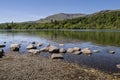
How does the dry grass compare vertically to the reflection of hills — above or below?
above

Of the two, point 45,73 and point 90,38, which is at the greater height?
point 45,73

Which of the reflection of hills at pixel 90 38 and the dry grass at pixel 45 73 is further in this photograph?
the reflection of hills at pixel 90 38

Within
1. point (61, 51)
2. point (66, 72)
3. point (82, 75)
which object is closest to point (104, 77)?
point (82, 75)

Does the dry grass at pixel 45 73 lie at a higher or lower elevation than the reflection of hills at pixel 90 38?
higher

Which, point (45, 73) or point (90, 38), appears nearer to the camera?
point (45, 73)

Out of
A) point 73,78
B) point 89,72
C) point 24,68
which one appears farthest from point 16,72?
point 89,72

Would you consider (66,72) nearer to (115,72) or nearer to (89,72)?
(89,72)

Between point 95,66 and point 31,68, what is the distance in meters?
9.79

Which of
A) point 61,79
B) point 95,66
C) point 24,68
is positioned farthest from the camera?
point 95,66

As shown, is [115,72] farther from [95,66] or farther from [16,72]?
[16,72]

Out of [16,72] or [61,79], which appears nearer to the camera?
[61,79]

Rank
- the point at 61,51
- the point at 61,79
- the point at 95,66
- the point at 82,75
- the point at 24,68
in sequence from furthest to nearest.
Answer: the point at 61,51, the point at 95,66, the point at 24,68, the point at 82,75, the point at 61,79

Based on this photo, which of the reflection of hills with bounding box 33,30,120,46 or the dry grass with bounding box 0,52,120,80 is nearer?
the dry grass with bounding box 0,52,120,80

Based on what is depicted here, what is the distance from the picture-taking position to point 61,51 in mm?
46125
